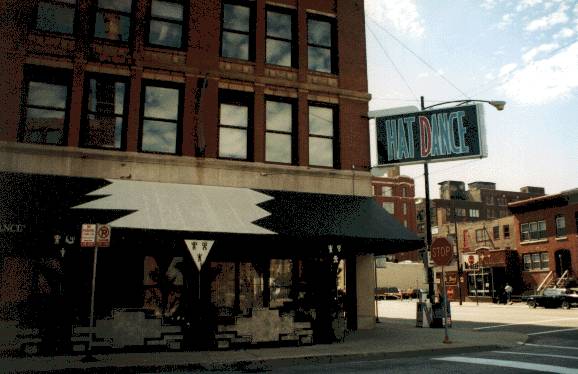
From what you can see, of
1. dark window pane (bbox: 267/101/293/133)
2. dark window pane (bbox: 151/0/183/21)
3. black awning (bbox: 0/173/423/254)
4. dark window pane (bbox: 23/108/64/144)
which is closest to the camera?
black awning (bbox: 0/173/423/254)

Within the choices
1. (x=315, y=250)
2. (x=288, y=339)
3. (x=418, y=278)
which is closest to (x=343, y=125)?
(x=315, y=250)

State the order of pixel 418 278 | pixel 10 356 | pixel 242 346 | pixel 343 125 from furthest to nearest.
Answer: pixel 418 278 < pixel 343 125 < pixel 242 346 < pixel 10 356

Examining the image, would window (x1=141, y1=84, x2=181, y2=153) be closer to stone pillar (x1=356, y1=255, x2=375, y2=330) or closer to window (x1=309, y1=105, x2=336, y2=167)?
window (x1=309, y1=105, x2=336, y2=167)

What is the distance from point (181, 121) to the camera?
1608cm

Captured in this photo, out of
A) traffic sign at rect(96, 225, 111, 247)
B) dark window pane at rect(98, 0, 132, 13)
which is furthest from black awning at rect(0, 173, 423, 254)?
dark window pane at rect(98, 0, 132, 13)

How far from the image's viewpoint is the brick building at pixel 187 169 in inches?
504

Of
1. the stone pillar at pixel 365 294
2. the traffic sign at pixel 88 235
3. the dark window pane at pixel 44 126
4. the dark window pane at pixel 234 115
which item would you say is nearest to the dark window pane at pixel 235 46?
the dark window pane at pixel 234 115

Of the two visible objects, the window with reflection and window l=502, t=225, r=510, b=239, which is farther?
window l=502, t=225, r=510, b=239

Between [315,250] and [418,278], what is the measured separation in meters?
51.0

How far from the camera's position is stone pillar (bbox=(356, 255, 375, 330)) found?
692 inches

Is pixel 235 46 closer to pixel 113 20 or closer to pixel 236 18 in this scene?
pixel 236 18

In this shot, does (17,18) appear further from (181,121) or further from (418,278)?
(418,278)

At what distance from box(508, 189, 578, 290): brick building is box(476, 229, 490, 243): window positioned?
10.4 m

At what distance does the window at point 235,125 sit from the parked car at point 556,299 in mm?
27432
